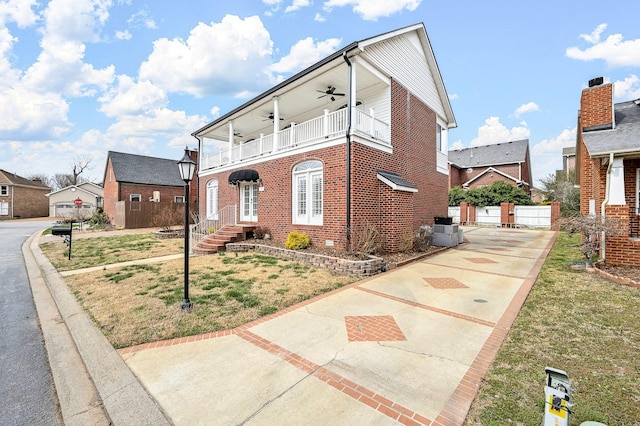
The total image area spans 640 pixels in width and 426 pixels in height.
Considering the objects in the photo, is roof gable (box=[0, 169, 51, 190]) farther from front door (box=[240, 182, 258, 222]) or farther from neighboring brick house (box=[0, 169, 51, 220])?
front door (box=[240, 182, 258, 222])

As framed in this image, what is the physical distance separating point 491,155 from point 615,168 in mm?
32465

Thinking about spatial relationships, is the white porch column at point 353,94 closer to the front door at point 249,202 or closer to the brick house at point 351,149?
the brick house at point 351,149

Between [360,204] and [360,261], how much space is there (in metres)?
2.34

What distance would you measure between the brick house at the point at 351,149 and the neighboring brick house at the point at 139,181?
15.6 meters

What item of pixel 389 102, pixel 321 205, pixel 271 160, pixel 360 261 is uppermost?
Result: pixel 389 102

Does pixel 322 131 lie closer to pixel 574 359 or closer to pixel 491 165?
pixel 574 359

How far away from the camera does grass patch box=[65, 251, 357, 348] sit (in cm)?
437

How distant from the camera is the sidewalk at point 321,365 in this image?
8.32 ft

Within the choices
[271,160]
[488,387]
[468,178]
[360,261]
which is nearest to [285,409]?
[488,387]

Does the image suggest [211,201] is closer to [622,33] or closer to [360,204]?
[360,204]

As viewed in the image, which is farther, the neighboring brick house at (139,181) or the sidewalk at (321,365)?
the neighboring brick house at (139,181)

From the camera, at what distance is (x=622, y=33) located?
32.6ft

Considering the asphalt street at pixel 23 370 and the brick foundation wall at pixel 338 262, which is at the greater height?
the brick foundation wall at pixel 338 262

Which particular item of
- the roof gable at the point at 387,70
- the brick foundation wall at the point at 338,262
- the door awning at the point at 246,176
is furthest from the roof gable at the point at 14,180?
the brick foundation wall at the point at 338,262
